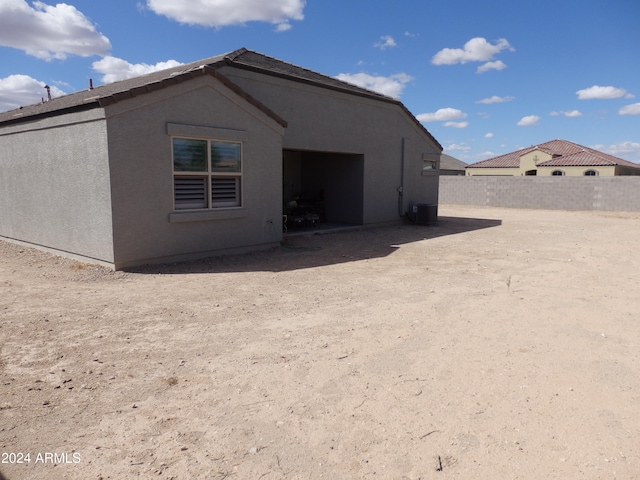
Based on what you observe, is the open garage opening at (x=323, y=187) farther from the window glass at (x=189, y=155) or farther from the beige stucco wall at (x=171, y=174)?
the window glass at (x=189, y=155)

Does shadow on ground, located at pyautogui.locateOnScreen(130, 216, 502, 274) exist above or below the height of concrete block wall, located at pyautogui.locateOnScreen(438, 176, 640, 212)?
below

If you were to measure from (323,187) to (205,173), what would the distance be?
7595mm

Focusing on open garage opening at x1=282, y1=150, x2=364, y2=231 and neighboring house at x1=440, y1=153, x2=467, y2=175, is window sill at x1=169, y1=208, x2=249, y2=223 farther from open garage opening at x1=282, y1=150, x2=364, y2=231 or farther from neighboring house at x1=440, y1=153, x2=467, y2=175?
neighboring house at x1=440, y1=153, x2=467, y2=175

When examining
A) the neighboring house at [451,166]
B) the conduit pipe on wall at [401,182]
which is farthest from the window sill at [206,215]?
the neighboring house at [451,166]

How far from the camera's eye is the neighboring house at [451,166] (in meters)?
53.2

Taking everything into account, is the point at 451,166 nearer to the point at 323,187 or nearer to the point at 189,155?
the point at 323,187

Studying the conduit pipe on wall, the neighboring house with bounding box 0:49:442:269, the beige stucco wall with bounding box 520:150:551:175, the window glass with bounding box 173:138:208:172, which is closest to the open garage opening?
the neighboring house with bounding box 0:49:442:269

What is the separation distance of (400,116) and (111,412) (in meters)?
15.7

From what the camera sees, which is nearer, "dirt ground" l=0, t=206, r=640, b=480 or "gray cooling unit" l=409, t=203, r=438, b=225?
"dirt ground" l=0, t=206, r=640, b=480

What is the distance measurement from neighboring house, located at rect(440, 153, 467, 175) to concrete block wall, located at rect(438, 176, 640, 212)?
20.4m

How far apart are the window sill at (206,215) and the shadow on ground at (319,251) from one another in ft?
2.93

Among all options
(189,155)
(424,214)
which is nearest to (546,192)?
(424,214)

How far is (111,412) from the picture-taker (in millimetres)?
3504

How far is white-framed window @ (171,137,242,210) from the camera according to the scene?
9180mm
